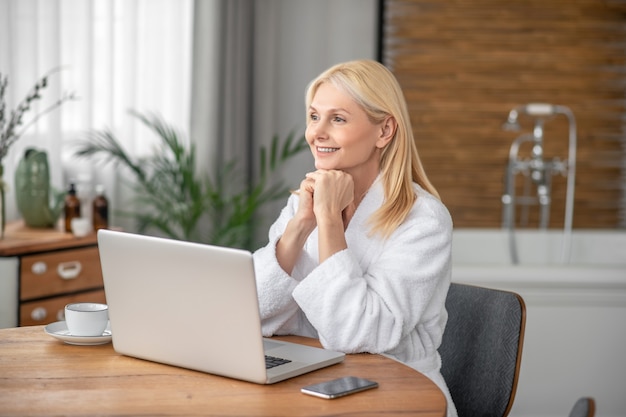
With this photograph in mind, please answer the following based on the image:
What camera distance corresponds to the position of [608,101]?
4973 mm

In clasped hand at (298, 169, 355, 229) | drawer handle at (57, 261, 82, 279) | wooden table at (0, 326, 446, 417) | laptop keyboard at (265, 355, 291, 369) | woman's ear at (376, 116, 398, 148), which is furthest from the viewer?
drawer handle at (57, 261, 82, 279)

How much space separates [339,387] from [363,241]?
1.67 feet

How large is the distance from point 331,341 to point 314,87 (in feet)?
1.75

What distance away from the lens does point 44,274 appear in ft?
10.3

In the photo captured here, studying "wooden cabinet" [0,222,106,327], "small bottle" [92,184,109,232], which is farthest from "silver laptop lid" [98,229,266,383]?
"small bottle" [92,184,109,232]

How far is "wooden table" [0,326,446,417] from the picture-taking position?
1.28 meters

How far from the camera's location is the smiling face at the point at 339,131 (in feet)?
5.96

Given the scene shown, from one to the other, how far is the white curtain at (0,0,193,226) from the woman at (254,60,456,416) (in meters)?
1.97

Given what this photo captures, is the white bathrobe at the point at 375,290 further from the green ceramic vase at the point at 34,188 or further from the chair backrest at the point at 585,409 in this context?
→ the green ceramic vase at the point at 34,188

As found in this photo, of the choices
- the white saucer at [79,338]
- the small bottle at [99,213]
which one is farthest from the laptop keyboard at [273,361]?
the small bottle at [99,213]

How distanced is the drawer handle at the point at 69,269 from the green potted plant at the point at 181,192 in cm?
57

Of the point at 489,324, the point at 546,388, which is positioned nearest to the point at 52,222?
the point at 546,388

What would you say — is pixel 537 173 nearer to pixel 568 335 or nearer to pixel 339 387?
pixel 568 335

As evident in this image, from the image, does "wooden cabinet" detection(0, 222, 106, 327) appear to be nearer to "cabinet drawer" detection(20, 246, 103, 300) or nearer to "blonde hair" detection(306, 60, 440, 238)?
"cabinet drawer" detection(20, 246, 103, 300)
